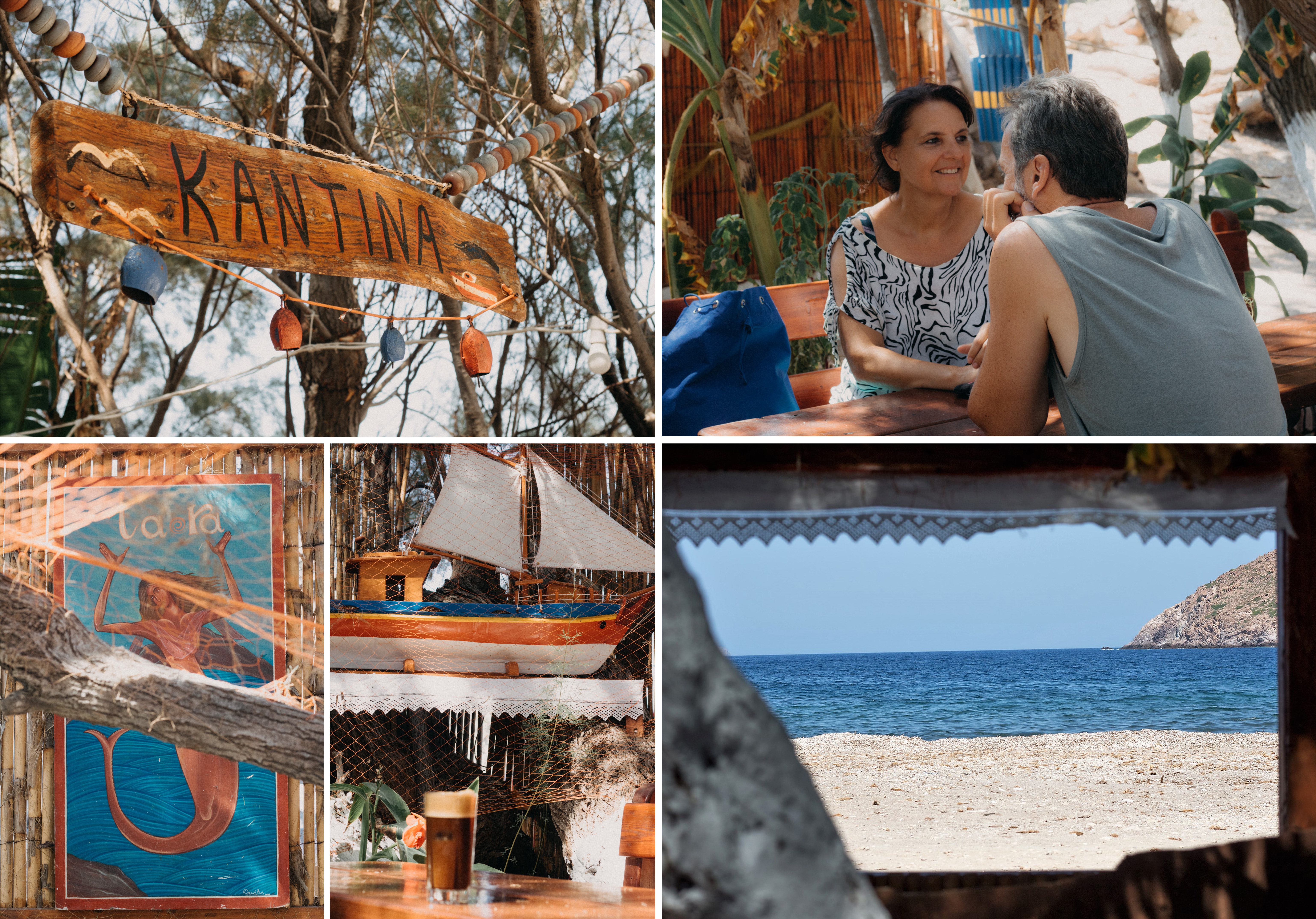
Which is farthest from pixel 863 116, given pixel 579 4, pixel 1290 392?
pixel 1290 392

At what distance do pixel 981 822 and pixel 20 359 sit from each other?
11.4 feet

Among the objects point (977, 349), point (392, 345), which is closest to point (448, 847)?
point (392, 345)

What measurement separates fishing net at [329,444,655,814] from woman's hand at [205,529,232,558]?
20 cm

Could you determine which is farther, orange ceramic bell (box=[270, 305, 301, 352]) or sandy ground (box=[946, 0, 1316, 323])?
sandy ground (box=[946, 0, 1316, 323])

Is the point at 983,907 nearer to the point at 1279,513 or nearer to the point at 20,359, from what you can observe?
the point at 1279,513

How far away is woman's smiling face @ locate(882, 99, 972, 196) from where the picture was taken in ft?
6.34

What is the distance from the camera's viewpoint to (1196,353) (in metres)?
1.29

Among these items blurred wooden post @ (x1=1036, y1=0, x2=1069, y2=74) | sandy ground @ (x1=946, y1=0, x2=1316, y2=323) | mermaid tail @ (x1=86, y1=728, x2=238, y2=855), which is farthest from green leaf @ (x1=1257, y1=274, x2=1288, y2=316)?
mermaid tail @ (x1=86, y1=728, x2=238, y2=855)

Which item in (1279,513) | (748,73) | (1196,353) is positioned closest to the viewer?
(1196,353)

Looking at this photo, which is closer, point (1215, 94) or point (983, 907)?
point (983, 907)

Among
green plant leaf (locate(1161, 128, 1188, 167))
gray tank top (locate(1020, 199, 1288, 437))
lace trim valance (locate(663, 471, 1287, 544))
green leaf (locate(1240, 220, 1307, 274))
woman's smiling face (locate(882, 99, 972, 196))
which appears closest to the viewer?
gray tank top (locate(1020, 199, 1288, 437))

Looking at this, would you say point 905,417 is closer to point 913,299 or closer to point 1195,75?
point 913,299

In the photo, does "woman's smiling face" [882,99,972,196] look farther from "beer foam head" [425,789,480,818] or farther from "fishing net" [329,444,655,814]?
"beer foam head" [425,789,480,818]

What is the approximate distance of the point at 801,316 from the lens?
2572mm
